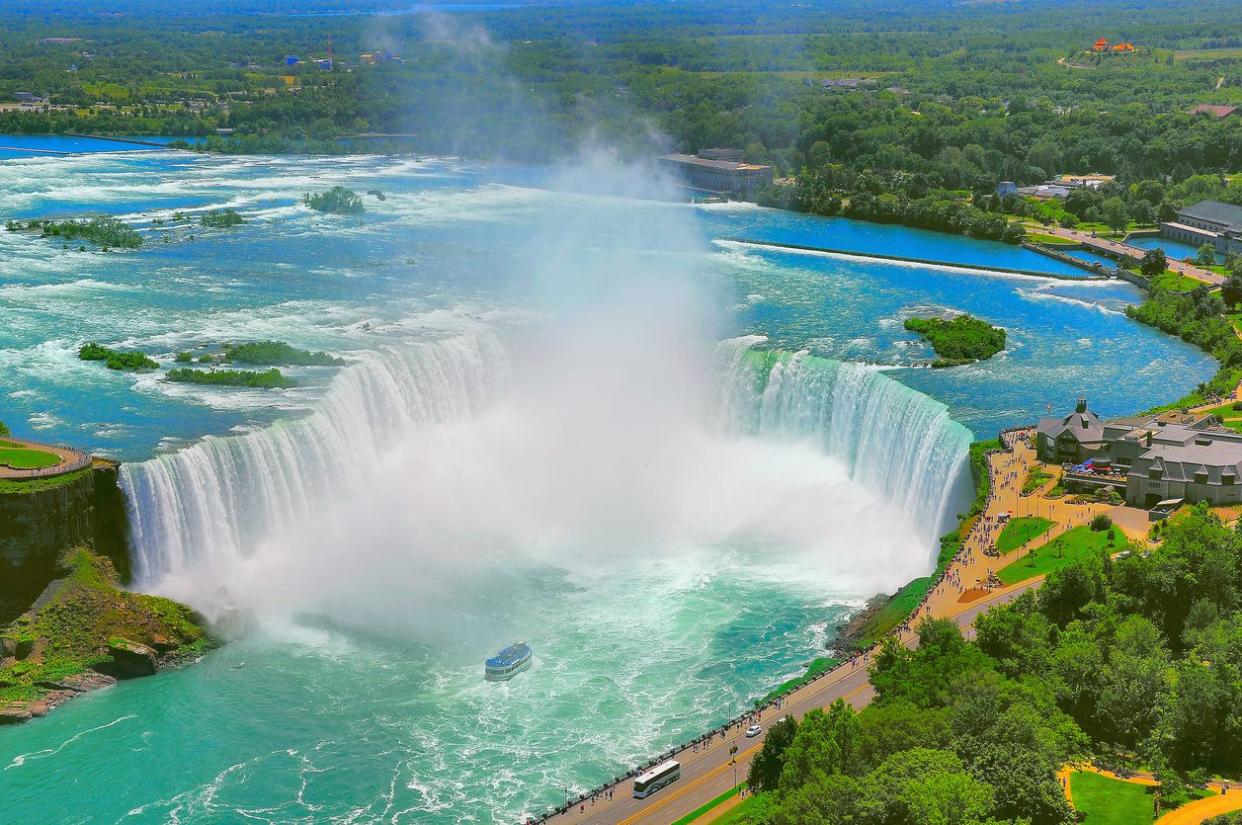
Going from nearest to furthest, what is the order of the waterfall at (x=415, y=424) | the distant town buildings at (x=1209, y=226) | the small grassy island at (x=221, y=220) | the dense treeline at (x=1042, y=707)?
1. the dense treeline at (x=1042, y=707)
2. the waterfall at (x=415, y=424)
3. the distant town buildings at (x=1209, y=226)
4. the small grassy island at (x=221, y=220)

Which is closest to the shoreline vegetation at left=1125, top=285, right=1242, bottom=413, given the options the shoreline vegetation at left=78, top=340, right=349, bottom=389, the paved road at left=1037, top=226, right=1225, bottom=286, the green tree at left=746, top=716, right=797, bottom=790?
the paved road at left=1037, top=226, right=1225, bottom=286

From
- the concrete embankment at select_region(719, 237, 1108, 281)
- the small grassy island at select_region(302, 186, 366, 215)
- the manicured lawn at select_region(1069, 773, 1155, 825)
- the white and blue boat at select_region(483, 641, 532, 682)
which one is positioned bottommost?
the white and blue boat at select_region(483, 641, 532, 682)

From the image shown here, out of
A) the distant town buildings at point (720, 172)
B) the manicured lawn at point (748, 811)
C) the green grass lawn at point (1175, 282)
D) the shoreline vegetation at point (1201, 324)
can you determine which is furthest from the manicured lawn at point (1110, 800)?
the distant town buildings at point (720, 172)

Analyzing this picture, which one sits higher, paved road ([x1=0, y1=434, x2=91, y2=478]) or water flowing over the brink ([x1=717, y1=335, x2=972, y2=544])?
paved road ([x1=0, y1=434, x2=91, y2=478])

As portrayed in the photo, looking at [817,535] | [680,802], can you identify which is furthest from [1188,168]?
[680,802]

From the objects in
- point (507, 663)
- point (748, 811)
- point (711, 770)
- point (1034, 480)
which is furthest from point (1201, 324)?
point (748, 811)

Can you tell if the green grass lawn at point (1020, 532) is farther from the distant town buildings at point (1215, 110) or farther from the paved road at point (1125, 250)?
the distant town buildings at point (1215, 110)

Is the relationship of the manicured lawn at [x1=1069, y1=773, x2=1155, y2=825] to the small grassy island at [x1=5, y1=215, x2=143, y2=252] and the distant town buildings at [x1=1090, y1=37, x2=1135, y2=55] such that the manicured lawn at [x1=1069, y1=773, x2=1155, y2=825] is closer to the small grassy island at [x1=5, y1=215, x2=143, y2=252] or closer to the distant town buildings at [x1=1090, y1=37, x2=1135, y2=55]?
the small grassy island at [x1=5, y1=215, x2=143, y2=252]

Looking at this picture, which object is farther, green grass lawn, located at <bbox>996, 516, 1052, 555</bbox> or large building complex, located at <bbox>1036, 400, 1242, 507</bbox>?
large building complex, located at <bbox>1036, 400, 1242, 507</bbox>
